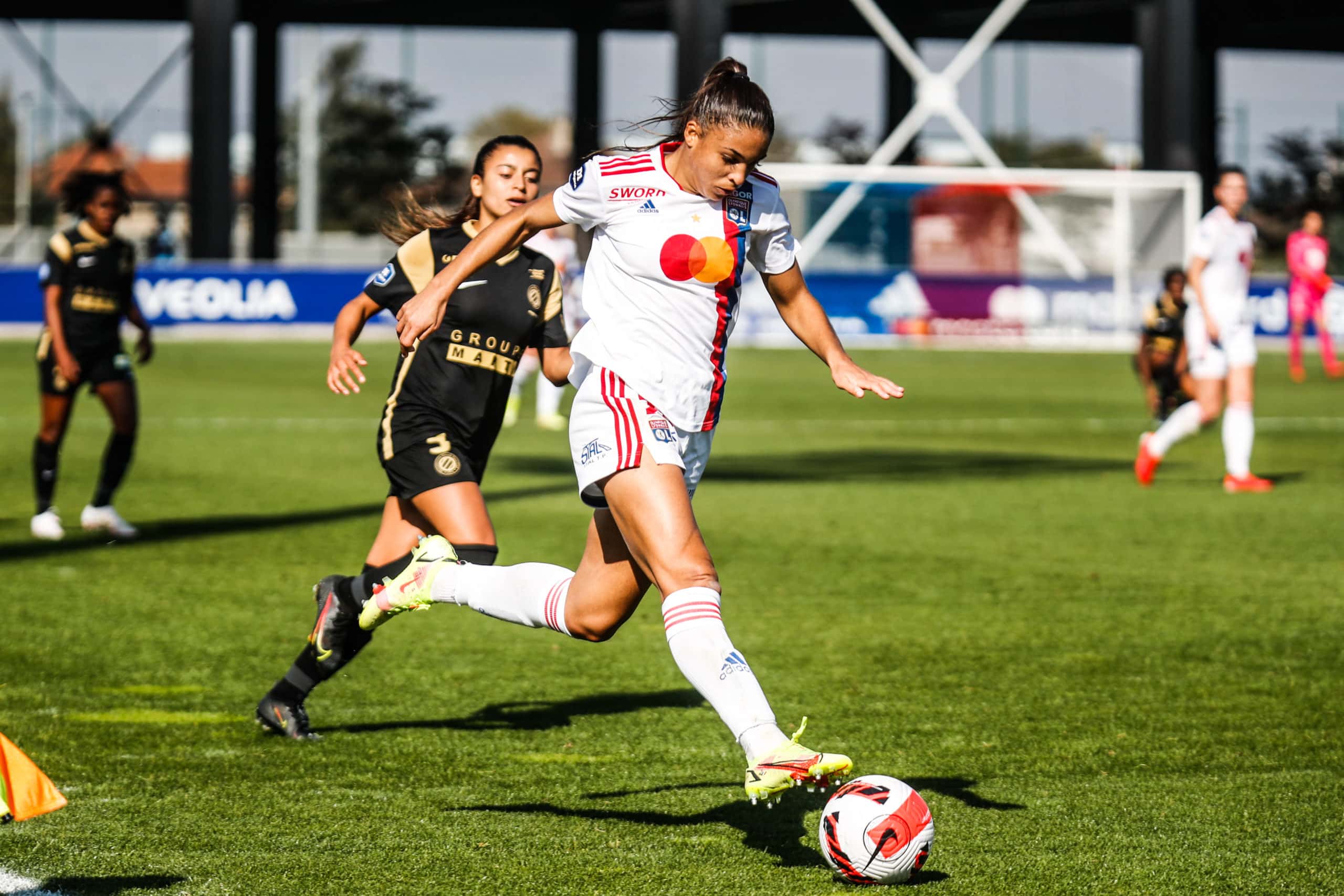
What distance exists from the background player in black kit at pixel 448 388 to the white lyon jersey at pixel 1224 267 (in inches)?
303

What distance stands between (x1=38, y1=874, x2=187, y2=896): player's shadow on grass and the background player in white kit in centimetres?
977

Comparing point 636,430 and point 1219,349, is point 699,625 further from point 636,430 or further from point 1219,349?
point 1219,349

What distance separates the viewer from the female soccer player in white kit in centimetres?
447

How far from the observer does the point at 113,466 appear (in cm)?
1071

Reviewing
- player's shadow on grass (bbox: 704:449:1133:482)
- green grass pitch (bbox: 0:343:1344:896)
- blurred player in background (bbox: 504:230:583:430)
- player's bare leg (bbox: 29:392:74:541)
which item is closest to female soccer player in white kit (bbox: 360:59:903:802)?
green grass pitch (bbox: 0:343:1344:896)

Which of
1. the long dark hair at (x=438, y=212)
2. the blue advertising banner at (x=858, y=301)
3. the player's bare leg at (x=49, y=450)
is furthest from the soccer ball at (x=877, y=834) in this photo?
the blue advertising banner at (x=858, y=301)

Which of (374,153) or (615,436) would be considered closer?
(615,436)

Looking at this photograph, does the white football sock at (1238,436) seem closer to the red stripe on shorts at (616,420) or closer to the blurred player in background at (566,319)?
the blurred player in background at (566,319)

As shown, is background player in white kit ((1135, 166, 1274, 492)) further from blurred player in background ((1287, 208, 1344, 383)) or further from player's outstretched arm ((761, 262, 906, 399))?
blurred player in background ((1287, 208, 1344, 383))

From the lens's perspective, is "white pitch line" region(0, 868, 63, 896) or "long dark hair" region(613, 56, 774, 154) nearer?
"white pitch line" region(0, 868, 63, 896)

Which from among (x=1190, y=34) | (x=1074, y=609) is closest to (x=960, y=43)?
(x=1190, y=34)

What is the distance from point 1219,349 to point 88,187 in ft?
25.8

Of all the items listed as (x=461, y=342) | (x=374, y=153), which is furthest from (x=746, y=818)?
(x=374, y=153)

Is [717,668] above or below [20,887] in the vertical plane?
above
